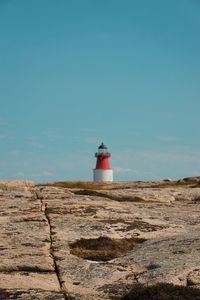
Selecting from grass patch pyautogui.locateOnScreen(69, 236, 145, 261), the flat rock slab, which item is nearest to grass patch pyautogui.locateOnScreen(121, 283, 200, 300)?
the flat rock slab

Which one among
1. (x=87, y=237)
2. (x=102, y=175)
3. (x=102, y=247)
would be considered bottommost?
(x=102, y=247)

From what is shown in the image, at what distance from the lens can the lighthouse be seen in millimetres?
129375

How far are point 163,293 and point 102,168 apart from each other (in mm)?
114383

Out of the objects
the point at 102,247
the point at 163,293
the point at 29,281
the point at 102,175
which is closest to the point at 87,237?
the point at 102,247

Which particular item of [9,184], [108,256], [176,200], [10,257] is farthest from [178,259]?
[9,184]

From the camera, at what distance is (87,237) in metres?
27.8

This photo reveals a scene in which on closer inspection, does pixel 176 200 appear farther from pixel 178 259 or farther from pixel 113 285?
pixel 113 285

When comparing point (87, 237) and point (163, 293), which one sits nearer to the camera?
point (163, 293)

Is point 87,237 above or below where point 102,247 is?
above

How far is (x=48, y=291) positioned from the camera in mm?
17375

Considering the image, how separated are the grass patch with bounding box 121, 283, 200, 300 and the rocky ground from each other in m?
0.78

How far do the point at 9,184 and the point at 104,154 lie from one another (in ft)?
229

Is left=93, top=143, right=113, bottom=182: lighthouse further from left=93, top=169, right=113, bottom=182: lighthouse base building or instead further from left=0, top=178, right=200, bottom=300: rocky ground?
left=0, top=178, right=200, bottom=300: rocky ground

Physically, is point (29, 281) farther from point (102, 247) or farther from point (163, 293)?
point (102, 247)
